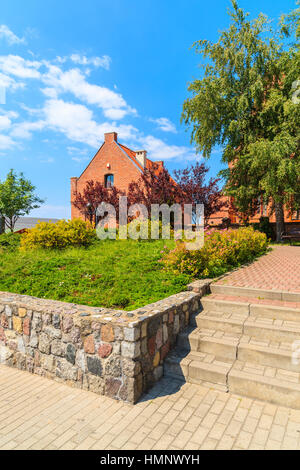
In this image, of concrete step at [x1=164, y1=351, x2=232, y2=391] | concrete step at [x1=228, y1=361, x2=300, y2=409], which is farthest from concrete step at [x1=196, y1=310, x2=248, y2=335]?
concrete step at [x1=228, y1=361, x2=300, y2=409]

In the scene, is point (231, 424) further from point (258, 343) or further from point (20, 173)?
point (20, 173)

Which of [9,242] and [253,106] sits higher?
[253,106]

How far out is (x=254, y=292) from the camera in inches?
185

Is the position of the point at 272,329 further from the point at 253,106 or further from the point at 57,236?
the point at 253,106

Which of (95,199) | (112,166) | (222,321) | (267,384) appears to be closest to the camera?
(267,384)

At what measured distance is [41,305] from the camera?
386 centimetres

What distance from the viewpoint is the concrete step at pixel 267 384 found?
9.33 ft

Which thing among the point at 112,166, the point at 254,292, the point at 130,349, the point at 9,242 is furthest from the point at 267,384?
the point at 112,166

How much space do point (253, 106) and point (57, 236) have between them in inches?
505

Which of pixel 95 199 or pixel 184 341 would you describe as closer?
pixel 184 341

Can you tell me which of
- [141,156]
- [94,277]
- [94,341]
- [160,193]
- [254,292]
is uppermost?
[141,156]

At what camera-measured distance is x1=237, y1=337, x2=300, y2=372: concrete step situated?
3172mm

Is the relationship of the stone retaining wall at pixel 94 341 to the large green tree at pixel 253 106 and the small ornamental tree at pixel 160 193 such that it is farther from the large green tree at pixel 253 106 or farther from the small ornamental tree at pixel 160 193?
the large green tree at pixel 253 106
